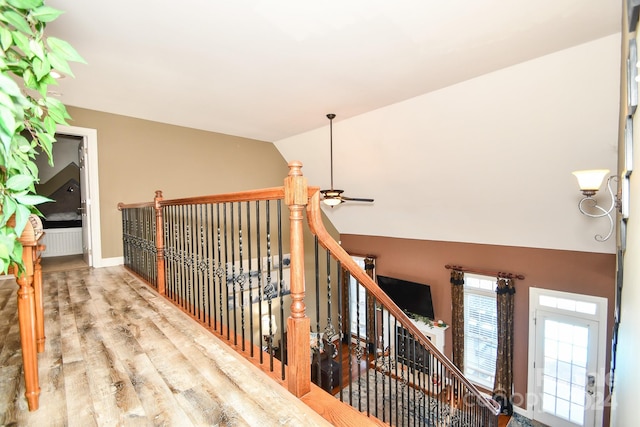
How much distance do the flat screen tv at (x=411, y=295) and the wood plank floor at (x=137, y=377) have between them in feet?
16.2

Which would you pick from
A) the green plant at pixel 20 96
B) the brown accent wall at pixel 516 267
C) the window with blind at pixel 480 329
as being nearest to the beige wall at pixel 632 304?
the green plant at pixel 20 96

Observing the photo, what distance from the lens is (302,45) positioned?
2.52 m

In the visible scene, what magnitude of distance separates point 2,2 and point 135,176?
14.9 feet

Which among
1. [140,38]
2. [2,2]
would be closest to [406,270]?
[140,38]

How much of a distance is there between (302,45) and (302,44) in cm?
2

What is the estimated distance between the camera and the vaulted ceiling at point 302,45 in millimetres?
2080

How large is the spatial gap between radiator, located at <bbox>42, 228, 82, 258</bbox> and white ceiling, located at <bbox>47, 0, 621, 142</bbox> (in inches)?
130

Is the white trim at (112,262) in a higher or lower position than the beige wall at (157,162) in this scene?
lower

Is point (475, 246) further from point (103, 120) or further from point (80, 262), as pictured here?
point (80, 262)

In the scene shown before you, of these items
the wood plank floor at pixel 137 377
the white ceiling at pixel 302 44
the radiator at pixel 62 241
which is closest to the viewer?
the wood plank floor at pixel 137 377

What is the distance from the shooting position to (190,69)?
9.60 ft

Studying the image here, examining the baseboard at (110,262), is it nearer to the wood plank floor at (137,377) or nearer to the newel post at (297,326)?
the wood plank floor at (137,377)

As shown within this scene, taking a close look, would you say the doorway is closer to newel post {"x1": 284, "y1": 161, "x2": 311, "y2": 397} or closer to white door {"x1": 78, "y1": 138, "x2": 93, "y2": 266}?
newel post {"x1": 284, "y1": 161, "x2": 311, "y2": 397}

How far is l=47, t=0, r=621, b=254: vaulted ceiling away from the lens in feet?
6.82
